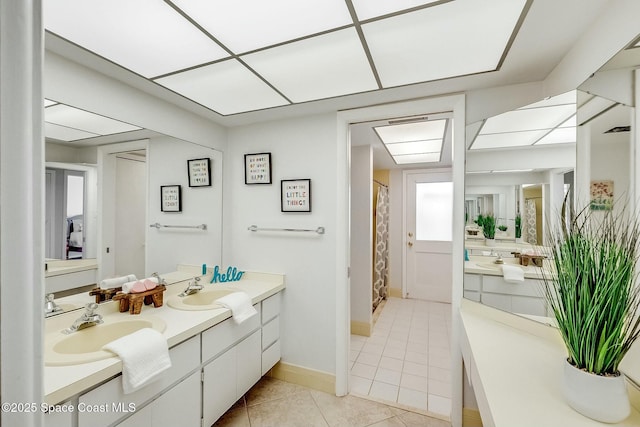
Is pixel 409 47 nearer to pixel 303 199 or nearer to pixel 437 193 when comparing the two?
pixel 303 199

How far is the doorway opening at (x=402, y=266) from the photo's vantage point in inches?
93.1

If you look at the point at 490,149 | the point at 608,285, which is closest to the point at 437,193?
the point at 490,149

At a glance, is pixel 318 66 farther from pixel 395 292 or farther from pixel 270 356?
pixel 395 292

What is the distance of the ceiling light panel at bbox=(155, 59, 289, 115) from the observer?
158cm

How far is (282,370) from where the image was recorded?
238 cm

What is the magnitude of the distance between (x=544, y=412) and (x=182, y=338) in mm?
1548

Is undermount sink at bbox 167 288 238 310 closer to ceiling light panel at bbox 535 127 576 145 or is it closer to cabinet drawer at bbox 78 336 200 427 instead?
cabinet drawer at bbox 78 336 200 427

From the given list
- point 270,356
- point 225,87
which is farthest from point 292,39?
point 270,356

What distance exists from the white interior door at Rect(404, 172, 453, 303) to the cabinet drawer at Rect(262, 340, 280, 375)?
9.70 ft

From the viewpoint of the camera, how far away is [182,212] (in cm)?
228

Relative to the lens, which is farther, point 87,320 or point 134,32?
point 87,320

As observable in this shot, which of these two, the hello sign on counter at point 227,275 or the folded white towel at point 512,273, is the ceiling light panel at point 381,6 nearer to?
the folded white towel at point 512,273

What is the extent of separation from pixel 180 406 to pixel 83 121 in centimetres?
165

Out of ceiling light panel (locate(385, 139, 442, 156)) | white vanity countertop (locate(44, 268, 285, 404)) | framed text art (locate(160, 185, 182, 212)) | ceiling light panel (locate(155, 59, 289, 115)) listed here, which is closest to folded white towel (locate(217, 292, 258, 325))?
white vanity countertop (locate(44, 268, 285, 404))
